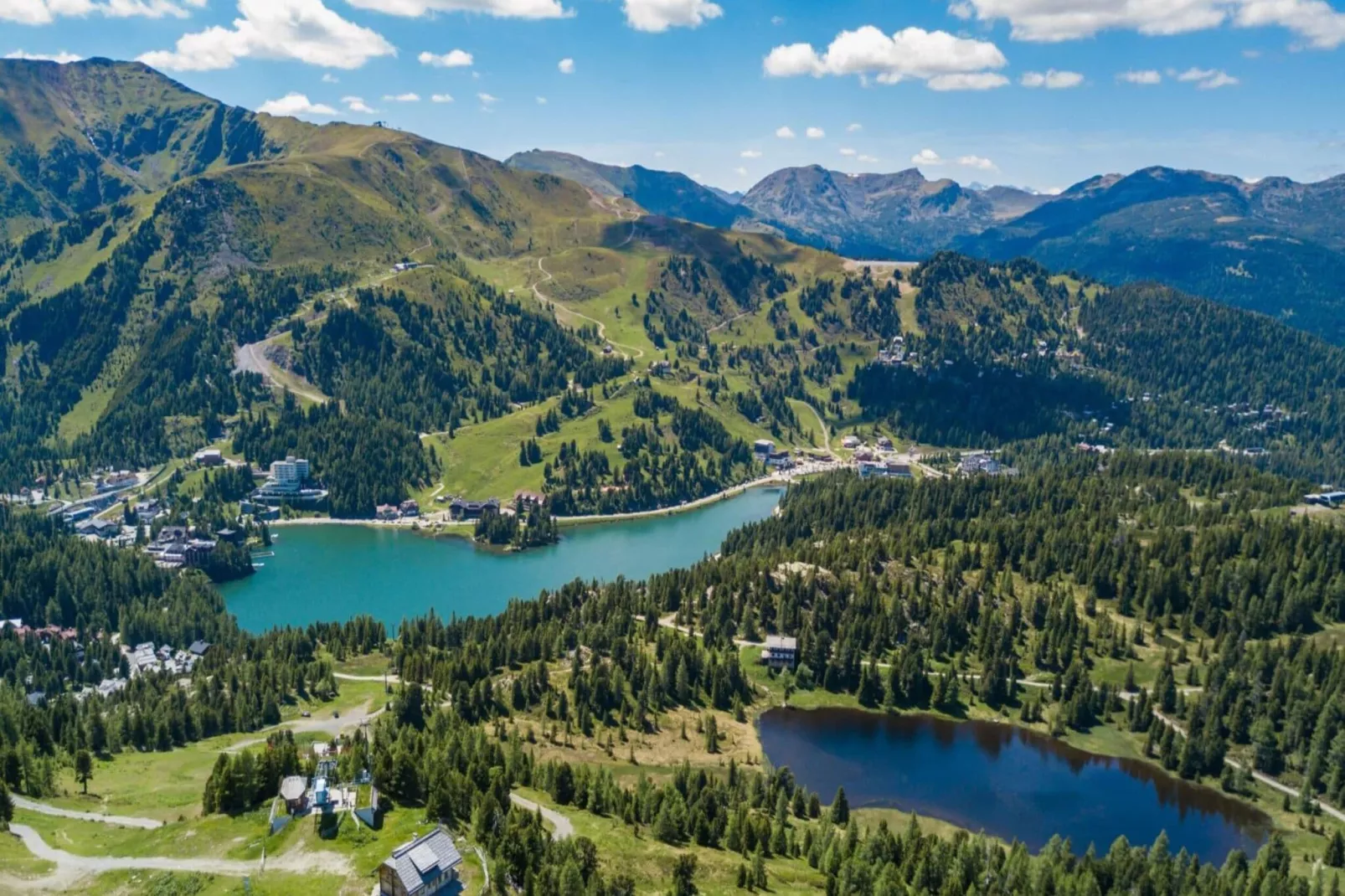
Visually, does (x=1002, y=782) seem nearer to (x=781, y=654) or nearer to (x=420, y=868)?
(x=781, y=654)

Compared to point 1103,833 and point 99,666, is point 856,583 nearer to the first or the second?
point 1103,833

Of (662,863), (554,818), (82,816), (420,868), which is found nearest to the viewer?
(420,868)

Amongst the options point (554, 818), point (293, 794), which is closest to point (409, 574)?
point (554, 818)

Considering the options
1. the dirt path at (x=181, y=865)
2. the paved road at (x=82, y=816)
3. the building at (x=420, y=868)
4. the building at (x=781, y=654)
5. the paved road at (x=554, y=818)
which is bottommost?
the building at (x=781, y=654)

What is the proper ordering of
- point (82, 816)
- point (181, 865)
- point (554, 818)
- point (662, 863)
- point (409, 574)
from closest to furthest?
point (181, 865), point (662, 863), point (82, 816), point (554, 818), point (409, 574)

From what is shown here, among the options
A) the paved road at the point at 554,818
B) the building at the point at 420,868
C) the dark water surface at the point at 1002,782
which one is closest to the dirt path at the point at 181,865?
the building at the point at 420,868

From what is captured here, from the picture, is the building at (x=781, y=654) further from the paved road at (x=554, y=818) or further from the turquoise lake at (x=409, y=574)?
the paved road at (x=554, y=818)
